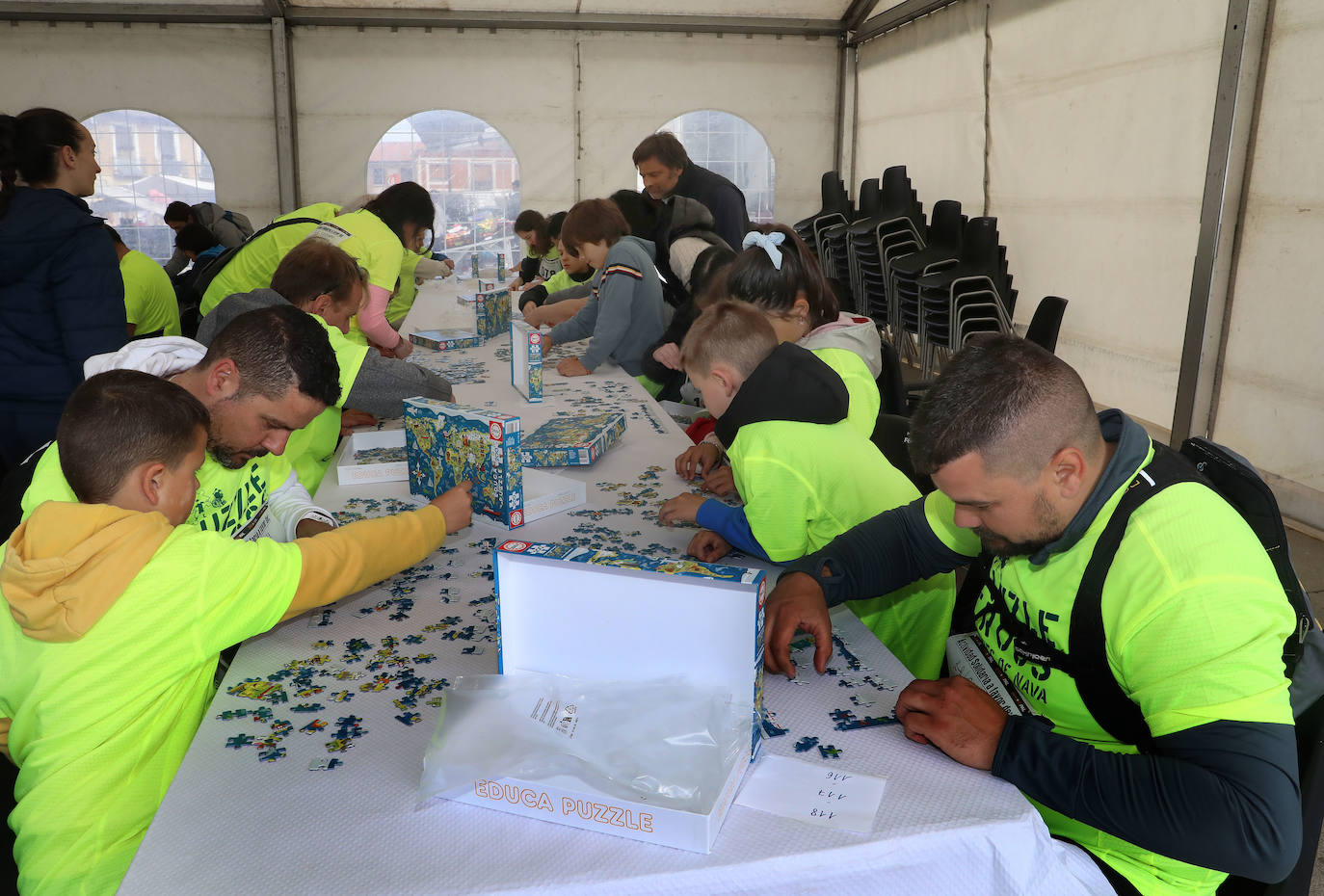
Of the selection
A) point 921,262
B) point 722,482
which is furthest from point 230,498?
point 921,262

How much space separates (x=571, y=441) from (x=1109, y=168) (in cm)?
438

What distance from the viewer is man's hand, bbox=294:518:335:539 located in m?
1.72

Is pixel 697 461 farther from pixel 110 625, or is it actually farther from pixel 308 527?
pixel 110 625

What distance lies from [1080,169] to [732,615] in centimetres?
552

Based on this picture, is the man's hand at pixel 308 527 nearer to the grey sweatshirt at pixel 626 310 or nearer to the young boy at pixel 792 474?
the young boy at pixel 792 474

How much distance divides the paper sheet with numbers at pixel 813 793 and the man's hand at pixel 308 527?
100cm

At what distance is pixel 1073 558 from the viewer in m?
1.19

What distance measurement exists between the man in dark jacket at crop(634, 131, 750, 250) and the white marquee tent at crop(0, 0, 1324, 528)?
7.14ft

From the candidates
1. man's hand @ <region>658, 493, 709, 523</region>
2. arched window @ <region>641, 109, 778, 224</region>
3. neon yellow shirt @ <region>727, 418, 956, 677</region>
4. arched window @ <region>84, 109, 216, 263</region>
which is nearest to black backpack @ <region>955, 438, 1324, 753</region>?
neon yellow shirt @ <region>727, 418, 956, 677</region>

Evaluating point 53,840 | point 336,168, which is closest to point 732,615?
point 53,840

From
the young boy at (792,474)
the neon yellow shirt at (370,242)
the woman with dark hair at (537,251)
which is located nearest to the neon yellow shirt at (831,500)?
the young boy at (792,474)

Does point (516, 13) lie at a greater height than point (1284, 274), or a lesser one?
greater

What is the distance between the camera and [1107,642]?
1137 mm

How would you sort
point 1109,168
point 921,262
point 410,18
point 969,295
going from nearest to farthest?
point 1109,168, point 969,295, point 921,262, point 410,18
